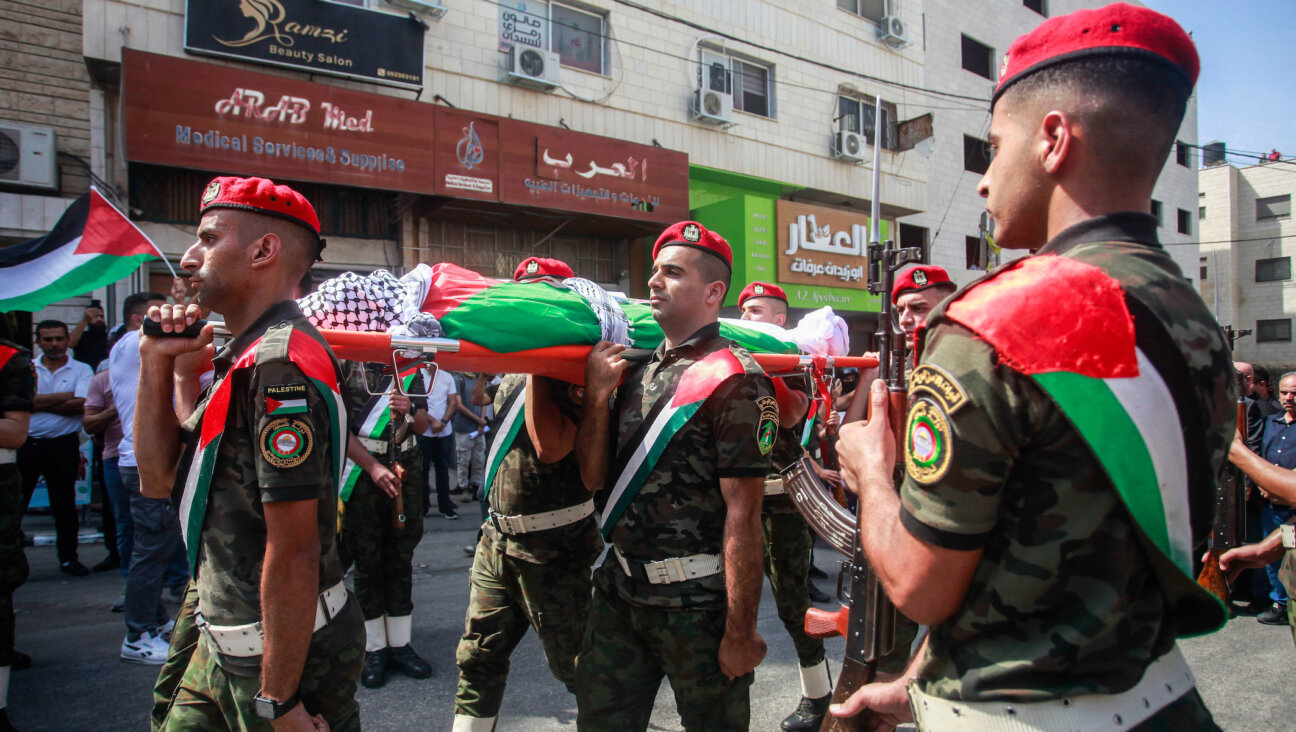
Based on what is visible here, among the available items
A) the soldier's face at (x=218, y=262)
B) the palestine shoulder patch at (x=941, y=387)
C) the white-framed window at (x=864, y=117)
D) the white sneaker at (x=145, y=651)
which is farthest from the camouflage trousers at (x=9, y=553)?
the white-framed window at (x=864, y=117)

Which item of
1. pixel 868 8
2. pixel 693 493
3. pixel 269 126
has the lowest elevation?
pixel 693 493

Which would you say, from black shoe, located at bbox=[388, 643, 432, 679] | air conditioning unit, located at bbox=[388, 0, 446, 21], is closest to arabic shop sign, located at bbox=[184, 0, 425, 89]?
air conditioning unit, located at bbox=[388, 0, 446, 21]

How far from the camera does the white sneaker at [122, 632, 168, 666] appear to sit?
14.5 ft

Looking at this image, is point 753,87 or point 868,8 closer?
point 753,87

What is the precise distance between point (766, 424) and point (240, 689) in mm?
1806

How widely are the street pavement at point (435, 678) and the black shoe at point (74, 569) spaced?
0.28 meters

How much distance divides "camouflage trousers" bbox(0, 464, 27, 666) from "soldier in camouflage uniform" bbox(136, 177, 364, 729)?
82.1 inches

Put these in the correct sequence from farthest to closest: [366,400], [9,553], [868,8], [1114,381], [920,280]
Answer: [868,8] → [366,400] → [920,280] → [9,553] → [1114,381]

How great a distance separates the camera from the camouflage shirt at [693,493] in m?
2.60

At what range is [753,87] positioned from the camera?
1659cm

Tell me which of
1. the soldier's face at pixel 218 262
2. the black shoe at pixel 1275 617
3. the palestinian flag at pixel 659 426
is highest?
the soldier's face at pixel 218 262

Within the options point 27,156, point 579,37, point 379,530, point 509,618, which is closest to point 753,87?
point 579,37

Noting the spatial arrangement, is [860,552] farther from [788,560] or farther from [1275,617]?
[1275,617]

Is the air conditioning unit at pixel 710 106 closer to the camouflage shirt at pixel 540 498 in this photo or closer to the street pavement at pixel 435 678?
the street pavement at pixel 435 678
